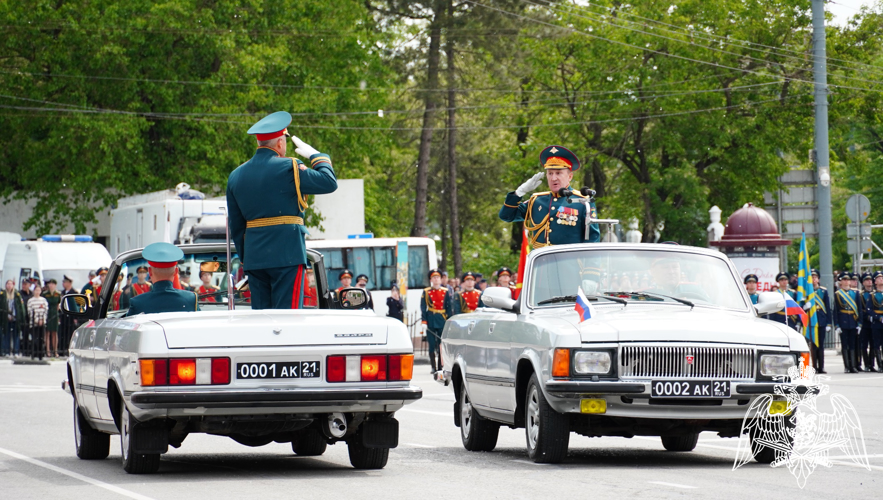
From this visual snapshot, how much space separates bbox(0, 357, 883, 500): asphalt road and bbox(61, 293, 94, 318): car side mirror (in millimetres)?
1129

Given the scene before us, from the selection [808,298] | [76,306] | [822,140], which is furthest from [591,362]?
[822,140]

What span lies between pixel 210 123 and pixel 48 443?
105 feet

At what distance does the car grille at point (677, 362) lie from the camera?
31.5ft

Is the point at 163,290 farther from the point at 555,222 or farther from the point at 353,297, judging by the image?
the point at 555,222

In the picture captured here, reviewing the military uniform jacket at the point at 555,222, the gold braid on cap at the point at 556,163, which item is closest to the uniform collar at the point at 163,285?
the military uniform jacket at the point at 555,222

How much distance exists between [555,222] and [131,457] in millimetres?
4613

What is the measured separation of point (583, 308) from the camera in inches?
397

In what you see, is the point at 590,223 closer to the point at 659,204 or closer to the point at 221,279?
the point at 221,279

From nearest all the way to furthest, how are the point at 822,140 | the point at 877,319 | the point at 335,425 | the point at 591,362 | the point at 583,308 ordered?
the point at 335,425, the point at 591,362, the point at 583,308, the point at 877,319, the point at 822,140

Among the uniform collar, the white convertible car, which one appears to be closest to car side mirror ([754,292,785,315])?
the white convertible car

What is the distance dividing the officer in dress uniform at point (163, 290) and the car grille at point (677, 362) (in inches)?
123

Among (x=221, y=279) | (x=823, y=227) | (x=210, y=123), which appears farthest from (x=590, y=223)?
(x=210, y=123)

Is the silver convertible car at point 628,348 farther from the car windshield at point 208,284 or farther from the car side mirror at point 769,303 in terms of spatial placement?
the car windshield at point 208,284

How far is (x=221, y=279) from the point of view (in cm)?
1083
